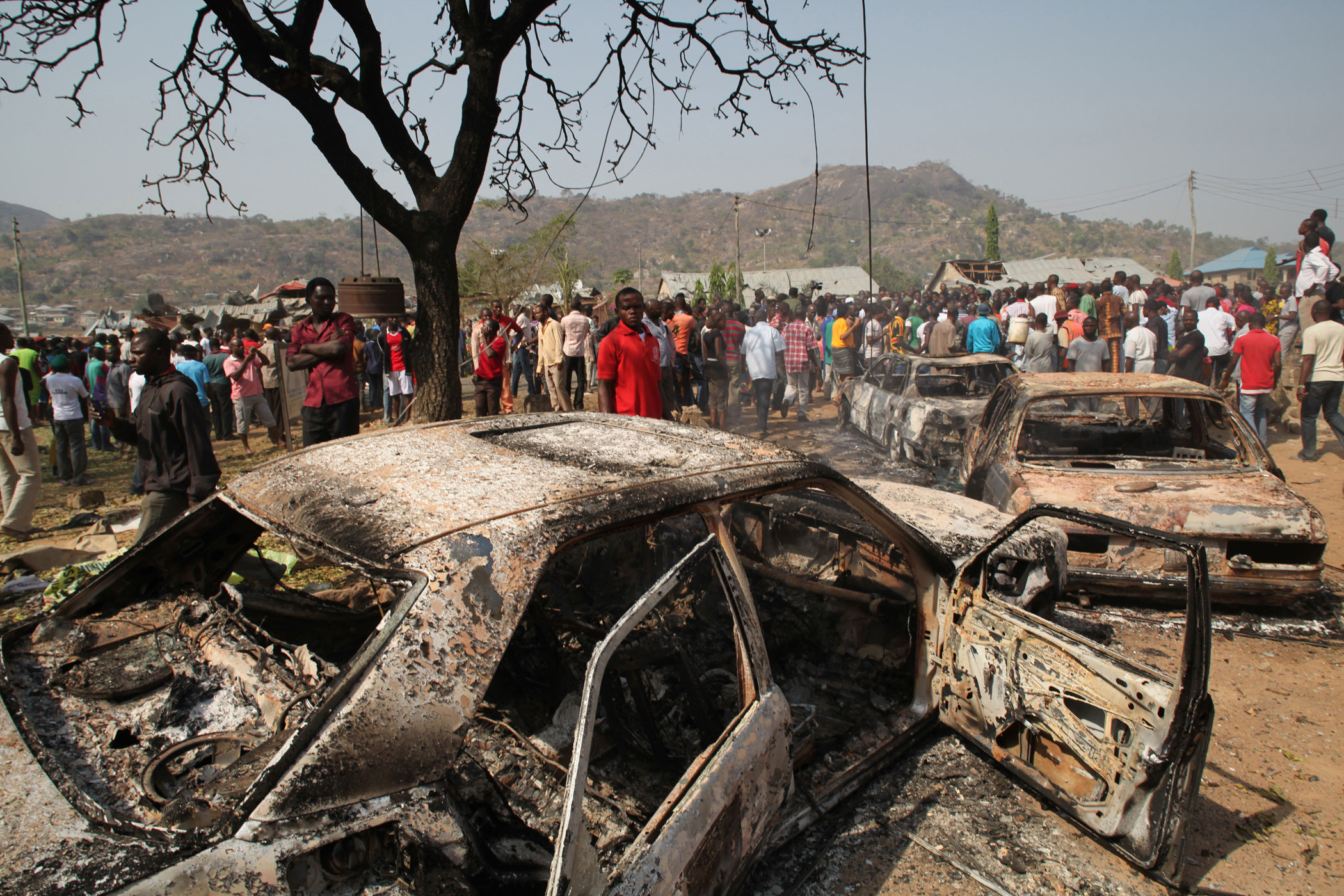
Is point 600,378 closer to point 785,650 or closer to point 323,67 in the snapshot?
point 323,67

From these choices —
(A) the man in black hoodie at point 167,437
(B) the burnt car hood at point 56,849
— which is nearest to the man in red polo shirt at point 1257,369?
(A) the man in black hoodie at point 167,437

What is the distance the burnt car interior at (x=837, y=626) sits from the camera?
2906 mm

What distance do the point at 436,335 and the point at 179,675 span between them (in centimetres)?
359

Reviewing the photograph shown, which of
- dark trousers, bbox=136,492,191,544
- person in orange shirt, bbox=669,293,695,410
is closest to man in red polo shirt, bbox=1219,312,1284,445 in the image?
person in orange shirt, bbox=669,293,695,410

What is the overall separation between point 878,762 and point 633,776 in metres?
0.89

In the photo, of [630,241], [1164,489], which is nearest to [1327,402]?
[1164,489]

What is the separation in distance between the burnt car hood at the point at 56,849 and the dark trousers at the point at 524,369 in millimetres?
12332

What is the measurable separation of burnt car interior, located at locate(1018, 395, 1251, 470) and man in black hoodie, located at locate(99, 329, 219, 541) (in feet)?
16.7

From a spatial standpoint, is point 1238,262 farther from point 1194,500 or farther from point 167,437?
point 167,437

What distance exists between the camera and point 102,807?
1.59 metres

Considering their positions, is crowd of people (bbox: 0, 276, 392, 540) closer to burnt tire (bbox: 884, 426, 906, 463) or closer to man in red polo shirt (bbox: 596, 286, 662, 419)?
man in red polo shirt (bbox: 596, 286, 662, 419)

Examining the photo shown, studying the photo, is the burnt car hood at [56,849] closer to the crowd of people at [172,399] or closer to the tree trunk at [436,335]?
the crowd of people at [172,399]

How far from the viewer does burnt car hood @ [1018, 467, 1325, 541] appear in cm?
426

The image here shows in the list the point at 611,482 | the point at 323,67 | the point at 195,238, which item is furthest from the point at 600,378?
the point at 195,238
